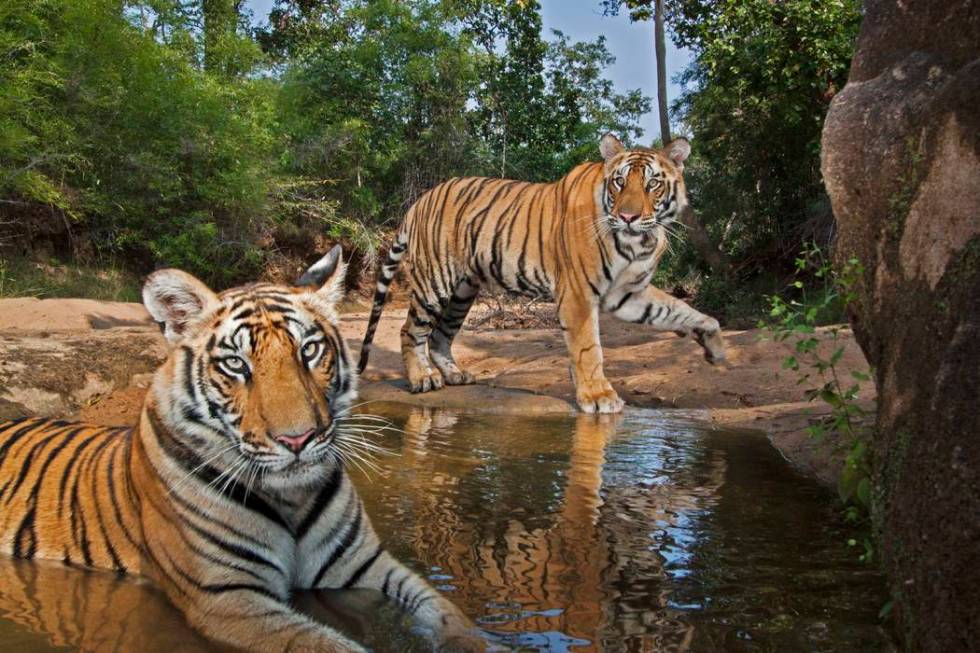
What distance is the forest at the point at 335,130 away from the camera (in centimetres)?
1241

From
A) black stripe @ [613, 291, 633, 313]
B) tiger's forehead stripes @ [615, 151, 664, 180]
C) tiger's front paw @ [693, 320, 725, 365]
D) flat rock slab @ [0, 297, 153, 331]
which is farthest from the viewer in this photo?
flat rock slab @ [0, 297, 153, 331]

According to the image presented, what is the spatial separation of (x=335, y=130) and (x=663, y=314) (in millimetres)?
11973

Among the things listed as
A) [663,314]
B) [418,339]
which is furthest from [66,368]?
[663,314]

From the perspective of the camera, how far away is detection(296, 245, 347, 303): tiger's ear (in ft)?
9.46

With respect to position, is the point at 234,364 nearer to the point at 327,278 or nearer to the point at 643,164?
the point at 327,278

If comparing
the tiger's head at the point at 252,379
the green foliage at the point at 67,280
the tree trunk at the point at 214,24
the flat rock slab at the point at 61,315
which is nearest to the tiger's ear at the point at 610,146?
the flat rock slab at the point at 61,315

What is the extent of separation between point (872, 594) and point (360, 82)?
1749 cm

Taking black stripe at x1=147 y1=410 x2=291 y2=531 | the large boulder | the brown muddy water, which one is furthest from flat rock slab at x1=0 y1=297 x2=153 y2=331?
the large boulder

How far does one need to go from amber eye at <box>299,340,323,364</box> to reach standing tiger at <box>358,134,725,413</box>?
168 inches

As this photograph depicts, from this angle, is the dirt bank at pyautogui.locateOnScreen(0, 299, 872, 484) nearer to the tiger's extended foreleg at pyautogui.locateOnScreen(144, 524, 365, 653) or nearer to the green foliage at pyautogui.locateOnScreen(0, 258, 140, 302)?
the tiger's extended foreleg at pyautogui.locateOnScreen(144, 524, 365, 653)

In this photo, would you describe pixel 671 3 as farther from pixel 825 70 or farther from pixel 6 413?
pixel 6 413

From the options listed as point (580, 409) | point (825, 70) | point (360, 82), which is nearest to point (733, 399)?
point (580, 409)

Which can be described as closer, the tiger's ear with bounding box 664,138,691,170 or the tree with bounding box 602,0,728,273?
the tiger's ear with bounding box 664,138,691,170

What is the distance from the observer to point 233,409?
2.49 metres
